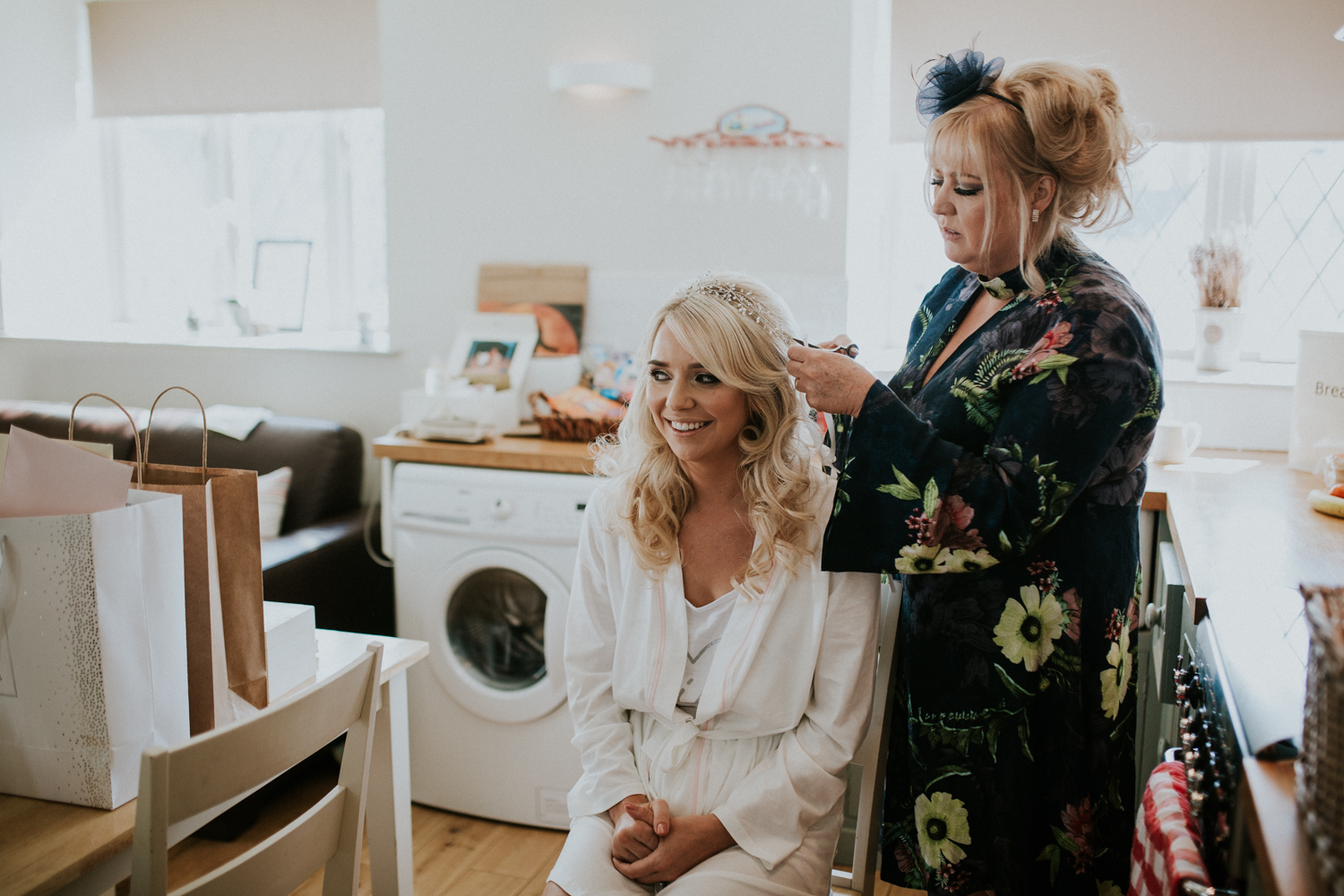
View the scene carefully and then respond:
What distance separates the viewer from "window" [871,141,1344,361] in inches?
102

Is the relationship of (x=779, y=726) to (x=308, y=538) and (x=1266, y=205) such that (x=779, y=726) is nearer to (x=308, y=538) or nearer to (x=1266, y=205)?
(x=308, y=538)

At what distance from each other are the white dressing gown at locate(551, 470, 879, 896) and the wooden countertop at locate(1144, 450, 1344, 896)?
0.46 metres

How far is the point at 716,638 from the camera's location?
1.37 m

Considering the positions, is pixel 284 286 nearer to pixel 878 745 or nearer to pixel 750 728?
pixel 750 728

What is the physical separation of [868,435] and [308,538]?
1983 millimetres

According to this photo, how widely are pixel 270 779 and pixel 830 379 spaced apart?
0.77 metres

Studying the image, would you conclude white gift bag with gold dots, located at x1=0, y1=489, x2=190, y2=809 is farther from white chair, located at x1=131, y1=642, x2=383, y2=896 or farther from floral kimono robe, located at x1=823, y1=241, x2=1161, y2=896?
floral kimono robe, located at x1=823, y1=241, x2=1161, y2=896

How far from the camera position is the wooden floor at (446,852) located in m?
2.18

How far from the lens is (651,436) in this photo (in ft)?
4.75

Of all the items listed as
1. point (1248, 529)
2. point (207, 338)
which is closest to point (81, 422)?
point (207, 338)

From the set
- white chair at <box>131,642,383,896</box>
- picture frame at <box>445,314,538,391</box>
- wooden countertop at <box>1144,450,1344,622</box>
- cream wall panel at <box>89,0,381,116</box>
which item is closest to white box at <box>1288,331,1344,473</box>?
wooden countertop at <box>1144,450,1344,622</box>

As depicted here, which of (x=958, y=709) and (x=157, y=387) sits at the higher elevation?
(x=157, y=387)

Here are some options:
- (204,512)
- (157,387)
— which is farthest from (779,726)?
(157,387)

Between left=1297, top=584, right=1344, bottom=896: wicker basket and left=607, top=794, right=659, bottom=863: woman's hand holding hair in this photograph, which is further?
left=607, top=794, right=659, bottom=863: woman's hand holding hair
